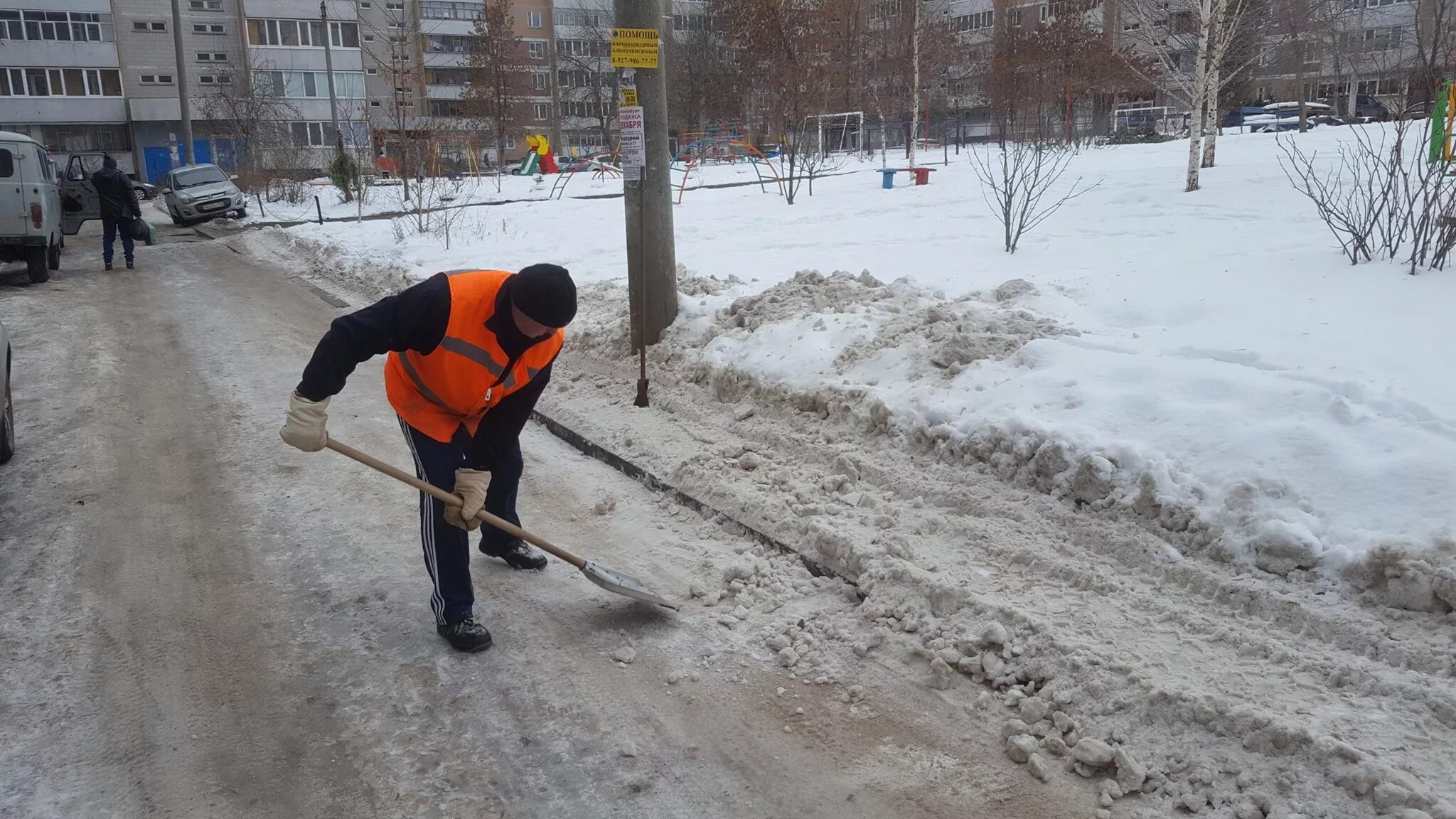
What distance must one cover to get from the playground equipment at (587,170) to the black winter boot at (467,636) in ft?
56.8

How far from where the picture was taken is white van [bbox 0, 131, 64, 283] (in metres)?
12.8

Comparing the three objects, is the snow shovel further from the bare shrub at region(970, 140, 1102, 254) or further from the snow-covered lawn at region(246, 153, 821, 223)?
the snow-covered lawn at region(246, 153, 821, 223)

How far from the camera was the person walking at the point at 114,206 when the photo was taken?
48.0 feet

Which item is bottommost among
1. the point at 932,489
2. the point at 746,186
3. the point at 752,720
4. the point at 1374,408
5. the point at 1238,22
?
the point at 752,720

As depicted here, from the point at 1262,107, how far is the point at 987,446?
45.4m

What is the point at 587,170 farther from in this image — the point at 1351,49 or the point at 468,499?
the point at 468,499

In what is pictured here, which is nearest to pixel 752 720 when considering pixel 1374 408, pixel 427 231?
pixel 1374 408

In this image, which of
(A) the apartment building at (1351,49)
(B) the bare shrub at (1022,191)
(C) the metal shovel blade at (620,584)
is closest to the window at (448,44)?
(A) the apartment building at (1351,49)

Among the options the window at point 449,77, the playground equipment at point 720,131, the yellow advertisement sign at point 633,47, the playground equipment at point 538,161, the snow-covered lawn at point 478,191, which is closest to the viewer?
the yellow advertisement sign at point 633,47

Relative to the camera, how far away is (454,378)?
11.3 ft

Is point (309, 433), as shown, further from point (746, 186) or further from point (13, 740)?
point (746, 186)

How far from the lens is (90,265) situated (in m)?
15.3

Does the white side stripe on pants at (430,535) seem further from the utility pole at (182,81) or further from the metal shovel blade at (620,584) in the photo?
the utility pole at (182,81)

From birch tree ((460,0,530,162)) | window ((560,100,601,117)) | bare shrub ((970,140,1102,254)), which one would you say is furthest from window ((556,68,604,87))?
bare shrub ((970,140,1102,254))
